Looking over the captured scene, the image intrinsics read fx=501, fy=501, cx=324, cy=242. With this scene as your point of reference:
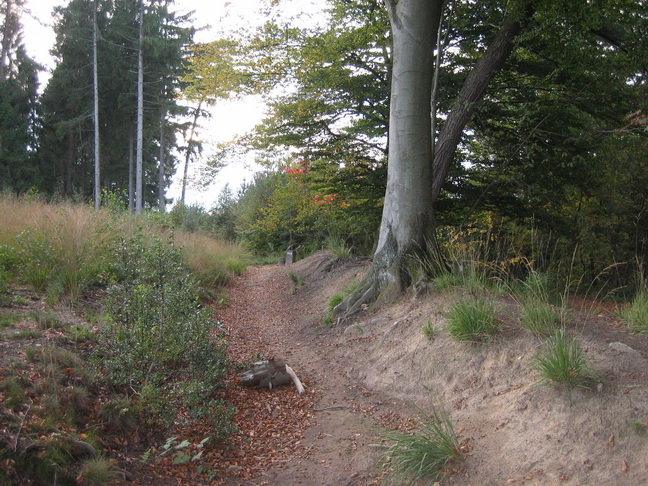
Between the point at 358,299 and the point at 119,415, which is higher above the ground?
the point at 358,299

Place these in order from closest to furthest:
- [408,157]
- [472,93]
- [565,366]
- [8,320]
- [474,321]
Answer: [565,366] < [8,320] < [474,321] < [408,157] < [472,93]

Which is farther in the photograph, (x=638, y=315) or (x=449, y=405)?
(x=638, y=315)

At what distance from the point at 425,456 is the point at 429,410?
3.85 ft

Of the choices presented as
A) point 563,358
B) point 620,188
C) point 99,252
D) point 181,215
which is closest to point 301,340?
point 99,252

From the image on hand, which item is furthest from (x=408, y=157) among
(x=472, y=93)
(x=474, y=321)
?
(x=474, y=321)

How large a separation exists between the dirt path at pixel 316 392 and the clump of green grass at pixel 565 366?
58.1 inches

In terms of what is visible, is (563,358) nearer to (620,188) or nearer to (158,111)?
(620,188)

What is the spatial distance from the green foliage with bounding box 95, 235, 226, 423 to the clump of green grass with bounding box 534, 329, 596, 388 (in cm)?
288

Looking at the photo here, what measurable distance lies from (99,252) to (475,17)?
27.1 feet

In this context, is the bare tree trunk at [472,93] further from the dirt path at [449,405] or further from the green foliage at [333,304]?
the dirt path at [449,405]

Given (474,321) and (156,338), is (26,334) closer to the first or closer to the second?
(156,338)

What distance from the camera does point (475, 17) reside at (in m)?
9.98

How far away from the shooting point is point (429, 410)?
463 cm

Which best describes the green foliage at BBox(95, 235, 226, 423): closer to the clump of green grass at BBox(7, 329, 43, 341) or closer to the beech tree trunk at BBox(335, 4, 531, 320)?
the clump of green grass at BBox(7, 329, 43, 341)
